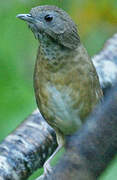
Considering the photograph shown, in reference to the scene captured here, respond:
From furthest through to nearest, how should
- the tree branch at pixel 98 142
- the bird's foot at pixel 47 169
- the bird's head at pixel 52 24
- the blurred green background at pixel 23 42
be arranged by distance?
the blurred green background at pixel 23 42 < the bird's foot at pixel 47 169 < the bird's head at pixel 52 24 < the tree branch at pixel 98 142

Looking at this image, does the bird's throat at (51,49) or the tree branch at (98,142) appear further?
the bird's throat at (51,49)

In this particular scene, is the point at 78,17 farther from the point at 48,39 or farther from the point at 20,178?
the point at 20,178

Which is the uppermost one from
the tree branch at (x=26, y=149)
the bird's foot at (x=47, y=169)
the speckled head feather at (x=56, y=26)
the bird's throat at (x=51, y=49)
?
the speckled head feather at (x=56, y=26)

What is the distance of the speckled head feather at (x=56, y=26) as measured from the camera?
110 inches

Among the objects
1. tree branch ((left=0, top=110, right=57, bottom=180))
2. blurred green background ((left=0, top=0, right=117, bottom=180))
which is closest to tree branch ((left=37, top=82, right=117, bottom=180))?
tree branch ((left=0, top=110, right=57, bottom=180))

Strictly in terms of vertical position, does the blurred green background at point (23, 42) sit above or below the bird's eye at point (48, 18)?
below

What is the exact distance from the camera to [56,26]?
2.83 meters

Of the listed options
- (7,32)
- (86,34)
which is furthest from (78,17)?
(7,32)

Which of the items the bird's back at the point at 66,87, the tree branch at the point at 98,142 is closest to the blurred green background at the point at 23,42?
the bird's back at the point at 66,87

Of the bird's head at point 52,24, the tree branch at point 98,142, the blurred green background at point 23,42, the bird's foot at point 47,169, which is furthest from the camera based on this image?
the blurred green background at point 23,42

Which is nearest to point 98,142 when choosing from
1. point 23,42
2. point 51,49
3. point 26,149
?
point 51,49

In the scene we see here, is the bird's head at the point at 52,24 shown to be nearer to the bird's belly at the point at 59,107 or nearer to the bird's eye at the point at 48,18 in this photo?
the bird's eye at the point at 48,18

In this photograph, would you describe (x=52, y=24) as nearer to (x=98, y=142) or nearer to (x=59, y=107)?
(x=59, y=107)

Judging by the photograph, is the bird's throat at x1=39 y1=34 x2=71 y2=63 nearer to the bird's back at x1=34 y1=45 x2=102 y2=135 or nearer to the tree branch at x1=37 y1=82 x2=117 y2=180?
the bird's back at x1=34 y1=45 x2=102 y2=135
